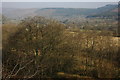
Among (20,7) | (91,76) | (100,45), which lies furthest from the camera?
(20,7)

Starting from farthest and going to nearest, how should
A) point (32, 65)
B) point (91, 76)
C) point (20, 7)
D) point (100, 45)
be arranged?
point (20, 7) < point (100, 45) < point (91, 76) < point (32, 65)

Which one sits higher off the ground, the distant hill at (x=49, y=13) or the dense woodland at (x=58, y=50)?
the distant hill at (x=49, y=13)

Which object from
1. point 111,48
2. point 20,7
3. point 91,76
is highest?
point 20,7

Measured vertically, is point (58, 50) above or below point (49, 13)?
below

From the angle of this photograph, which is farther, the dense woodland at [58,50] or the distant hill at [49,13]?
the distant hill at [49,13]

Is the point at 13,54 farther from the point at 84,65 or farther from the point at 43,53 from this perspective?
the point at 84,65

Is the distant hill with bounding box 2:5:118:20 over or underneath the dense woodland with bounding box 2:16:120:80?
over

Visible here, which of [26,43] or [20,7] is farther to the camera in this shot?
[20,7]

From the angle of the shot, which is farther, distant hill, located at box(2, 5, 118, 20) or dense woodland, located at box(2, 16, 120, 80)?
distant hill, located at box(2, 5, 118, 20)

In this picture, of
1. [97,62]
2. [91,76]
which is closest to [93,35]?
[97,62]

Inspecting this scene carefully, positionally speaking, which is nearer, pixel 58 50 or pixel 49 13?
pixel 58 50

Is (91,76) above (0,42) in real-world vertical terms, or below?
below
